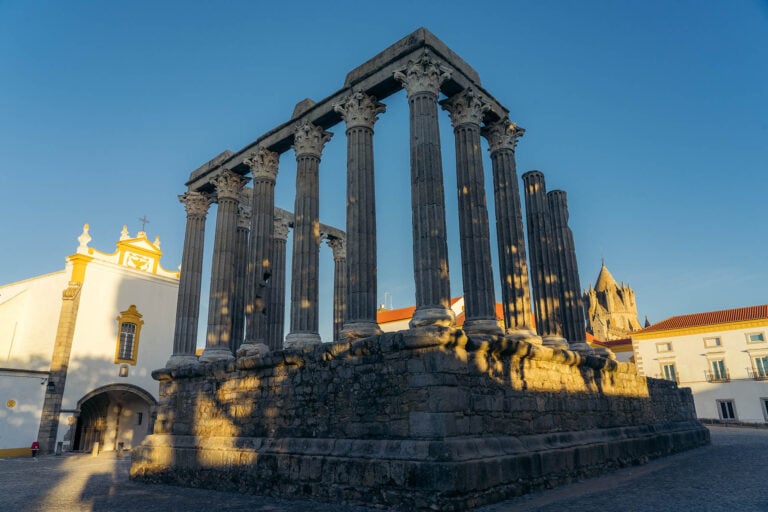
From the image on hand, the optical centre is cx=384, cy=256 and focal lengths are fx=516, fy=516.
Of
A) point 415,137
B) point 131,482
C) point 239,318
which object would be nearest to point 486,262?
point 415,137

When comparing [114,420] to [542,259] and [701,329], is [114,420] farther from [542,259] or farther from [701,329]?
[701,329]

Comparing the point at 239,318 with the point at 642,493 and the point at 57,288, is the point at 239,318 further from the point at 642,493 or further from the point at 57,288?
the point at 57,288

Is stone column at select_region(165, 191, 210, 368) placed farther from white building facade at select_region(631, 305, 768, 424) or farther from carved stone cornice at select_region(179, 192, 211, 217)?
white building facade at select_region(631, 305, 768, 424)

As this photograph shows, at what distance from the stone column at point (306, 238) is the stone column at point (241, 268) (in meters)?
2.93

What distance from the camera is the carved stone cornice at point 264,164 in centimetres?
1548

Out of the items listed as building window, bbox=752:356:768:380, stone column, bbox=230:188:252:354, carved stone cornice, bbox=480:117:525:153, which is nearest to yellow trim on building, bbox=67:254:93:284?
A: stone column, bbox=230:188:252:354

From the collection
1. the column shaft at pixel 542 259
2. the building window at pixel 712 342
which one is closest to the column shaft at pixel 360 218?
the column shaft at pixel 542 259

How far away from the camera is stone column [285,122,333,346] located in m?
12.9

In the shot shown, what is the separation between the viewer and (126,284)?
27.0 metres

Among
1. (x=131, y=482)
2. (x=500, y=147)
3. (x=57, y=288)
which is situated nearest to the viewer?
(x=131, y=482)

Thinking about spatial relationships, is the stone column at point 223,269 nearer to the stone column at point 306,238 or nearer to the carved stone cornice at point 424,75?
the stone column at point 306,238

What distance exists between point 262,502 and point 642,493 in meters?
6.54

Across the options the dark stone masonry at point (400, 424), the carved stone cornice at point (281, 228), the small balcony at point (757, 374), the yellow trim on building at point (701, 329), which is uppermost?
the carved stone cornice at point (281, 228)

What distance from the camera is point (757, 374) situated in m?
36.0
